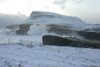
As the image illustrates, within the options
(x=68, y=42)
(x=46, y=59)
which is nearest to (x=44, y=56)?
(x=46, y=59)

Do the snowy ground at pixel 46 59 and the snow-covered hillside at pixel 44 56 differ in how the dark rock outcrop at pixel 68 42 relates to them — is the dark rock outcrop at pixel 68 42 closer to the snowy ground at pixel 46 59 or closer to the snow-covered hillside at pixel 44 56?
the snow-covered hillside at pixel 44 56

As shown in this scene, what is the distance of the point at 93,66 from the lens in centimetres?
822

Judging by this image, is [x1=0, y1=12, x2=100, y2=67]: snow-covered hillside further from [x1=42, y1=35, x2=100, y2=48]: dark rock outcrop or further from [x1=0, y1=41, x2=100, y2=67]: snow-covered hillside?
[x1=42, y1=35, x2=100, y2=48]: dark rock outcrop

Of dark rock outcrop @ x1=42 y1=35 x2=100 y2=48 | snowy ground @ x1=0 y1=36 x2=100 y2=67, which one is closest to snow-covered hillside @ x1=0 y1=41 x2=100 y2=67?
snowy ground @ x1=0 y1=36 x2=100 y2=67

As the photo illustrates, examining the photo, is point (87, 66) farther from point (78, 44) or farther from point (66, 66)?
point (78, 44)

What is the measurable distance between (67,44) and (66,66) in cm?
1197

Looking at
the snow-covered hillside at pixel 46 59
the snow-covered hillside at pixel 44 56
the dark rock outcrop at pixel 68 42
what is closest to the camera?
the snow-covered hillside at pixel 46 59

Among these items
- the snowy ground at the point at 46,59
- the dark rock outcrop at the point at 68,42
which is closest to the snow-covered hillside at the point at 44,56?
the snowy ground at the point at 46,59

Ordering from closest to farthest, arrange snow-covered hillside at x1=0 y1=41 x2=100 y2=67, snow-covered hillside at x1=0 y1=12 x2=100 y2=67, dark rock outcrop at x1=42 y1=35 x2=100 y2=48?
1. snow-covered hillside at x1=0 y1=41 x2=100 y2=67
2. snow-covered hillside at x1=0 y1=12 x2=100 y2=67
3. dark rock outcrop at x1=42 y1=35 x2=100 y2=48

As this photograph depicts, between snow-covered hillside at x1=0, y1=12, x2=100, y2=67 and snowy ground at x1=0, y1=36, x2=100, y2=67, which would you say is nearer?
snowy ground at x1=0, y1=36, x2=100, y2=67

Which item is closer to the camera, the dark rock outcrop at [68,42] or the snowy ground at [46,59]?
the snowy ground at [46,59]

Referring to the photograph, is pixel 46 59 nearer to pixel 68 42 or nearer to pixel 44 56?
pixel 44 56


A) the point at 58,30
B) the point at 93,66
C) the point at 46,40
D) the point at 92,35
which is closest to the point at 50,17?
the point at 58,30

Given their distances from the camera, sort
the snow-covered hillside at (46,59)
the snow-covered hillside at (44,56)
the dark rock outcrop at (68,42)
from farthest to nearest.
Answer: the dark rock outcrop at (68,42) → the snow-covered hillside at (44,56) → the snow-covered hillside at (46,59)
